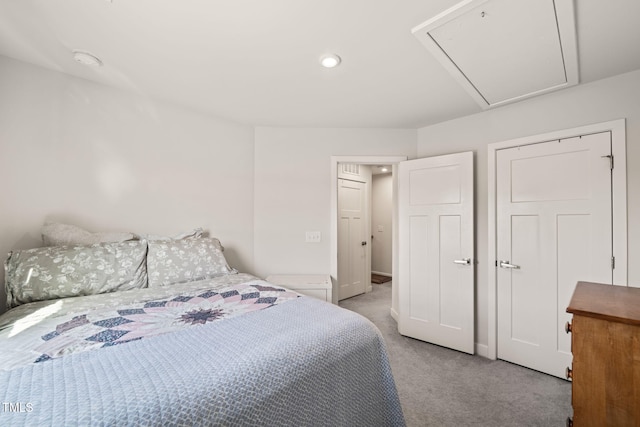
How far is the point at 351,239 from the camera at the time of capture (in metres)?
4.50

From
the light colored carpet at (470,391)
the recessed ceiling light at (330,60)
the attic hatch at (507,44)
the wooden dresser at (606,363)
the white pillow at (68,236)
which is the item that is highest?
the recessed ceiling light at (330,60)

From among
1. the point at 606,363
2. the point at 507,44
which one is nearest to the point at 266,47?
the point at 507,44

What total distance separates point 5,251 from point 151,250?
2.87 ft

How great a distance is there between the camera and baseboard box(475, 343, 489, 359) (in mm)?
2573

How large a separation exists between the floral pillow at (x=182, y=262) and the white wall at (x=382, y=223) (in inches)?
171

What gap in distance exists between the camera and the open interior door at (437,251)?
2654 millimetres

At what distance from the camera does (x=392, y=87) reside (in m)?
2.20

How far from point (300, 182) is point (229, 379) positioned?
246cm

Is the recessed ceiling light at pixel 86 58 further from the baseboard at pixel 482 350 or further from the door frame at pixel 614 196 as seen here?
the baseboard at pixel 482 350

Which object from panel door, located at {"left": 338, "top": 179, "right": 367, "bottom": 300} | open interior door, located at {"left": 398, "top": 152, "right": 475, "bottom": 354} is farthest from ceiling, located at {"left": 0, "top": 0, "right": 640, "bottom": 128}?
panel door, located at {"left": 338, "top": 179, "right": 367, "bottom": 300}

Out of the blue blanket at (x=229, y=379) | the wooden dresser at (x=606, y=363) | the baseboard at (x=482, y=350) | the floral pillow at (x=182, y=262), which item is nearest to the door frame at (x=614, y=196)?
the baseboard at (x=482, y=350)

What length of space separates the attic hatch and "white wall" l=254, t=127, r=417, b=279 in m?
1.21

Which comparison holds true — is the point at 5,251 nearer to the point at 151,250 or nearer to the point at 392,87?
the point at 151,250

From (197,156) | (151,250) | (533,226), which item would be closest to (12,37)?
(197,156)
